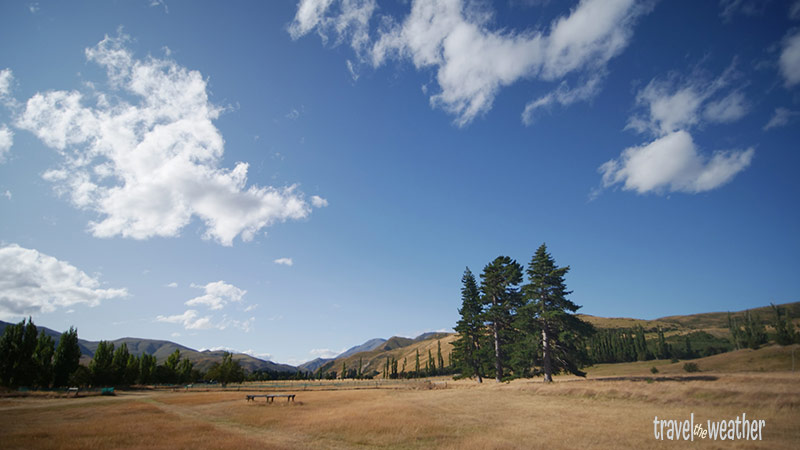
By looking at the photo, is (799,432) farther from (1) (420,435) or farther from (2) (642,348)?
(2) (642,348)

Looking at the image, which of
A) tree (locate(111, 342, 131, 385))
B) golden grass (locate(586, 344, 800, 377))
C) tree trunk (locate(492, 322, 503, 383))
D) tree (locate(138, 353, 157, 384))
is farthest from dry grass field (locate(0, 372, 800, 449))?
tree (locate(138, 353, 157, 384))

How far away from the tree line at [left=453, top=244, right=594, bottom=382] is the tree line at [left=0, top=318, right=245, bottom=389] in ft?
234

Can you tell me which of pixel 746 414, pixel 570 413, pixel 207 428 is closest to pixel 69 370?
pixel 207 428

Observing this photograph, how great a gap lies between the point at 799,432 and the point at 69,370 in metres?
97.6

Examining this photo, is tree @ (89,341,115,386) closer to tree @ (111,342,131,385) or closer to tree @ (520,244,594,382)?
tree @ (111,342,131,385)

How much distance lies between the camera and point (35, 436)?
16.7 metres

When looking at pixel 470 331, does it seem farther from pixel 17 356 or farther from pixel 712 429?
pixel 17 356

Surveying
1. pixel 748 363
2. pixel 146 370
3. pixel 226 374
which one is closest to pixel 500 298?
pixel 748 363

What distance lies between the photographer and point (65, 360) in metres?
64.9

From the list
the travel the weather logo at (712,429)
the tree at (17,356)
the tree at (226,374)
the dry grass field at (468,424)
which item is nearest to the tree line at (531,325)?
the dry grass field at (468,424)

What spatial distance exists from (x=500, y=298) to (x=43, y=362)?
8520 centimetres

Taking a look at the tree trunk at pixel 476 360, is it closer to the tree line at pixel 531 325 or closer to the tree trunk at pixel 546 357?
the tree line at pixel 531 325

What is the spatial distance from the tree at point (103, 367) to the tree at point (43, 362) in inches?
235

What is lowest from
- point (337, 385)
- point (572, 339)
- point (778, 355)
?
point (337, 385)
